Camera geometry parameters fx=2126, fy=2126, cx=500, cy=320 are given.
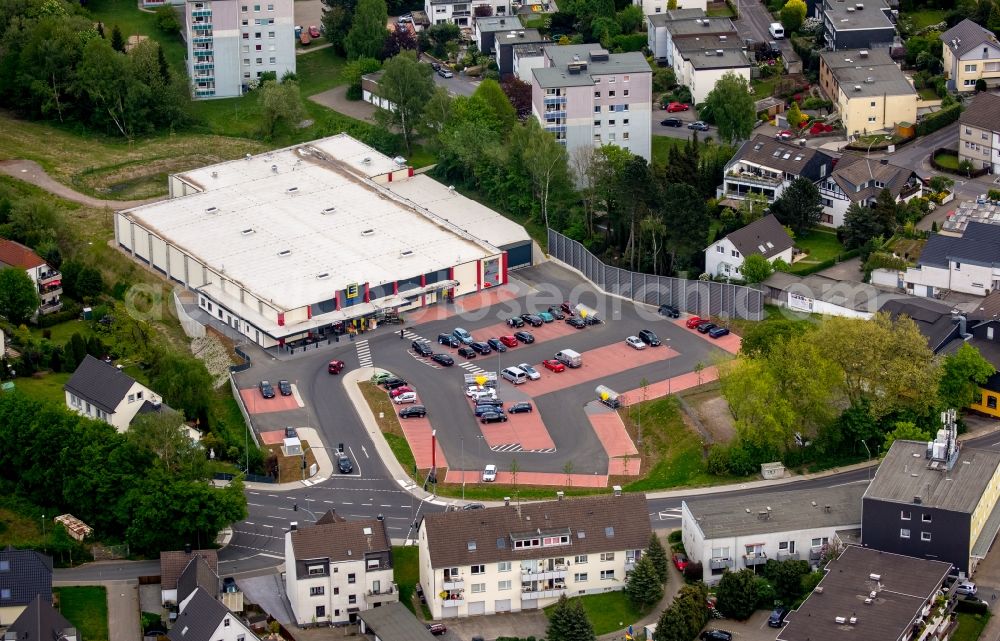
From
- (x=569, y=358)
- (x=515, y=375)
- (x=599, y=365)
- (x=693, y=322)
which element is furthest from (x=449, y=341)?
(x=693, y=322)

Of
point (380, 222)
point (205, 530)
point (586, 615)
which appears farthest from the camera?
point (380, 222)

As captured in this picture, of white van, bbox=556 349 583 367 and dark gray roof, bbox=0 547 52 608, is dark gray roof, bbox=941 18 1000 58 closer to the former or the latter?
white van, bbox=556 349 583 367

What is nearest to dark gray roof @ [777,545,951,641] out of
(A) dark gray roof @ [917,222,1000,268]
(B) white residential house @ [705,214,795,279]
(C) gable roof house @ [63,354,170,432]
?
(A) dark gray roof @ [917,222,1000,268]

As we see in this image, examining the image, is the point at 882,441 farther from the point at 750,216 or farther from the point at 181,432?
the point at 181,432

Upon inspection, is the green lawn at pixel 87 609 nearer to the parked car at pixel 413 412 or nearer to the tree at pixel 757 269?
the parked car at pixel 413 412

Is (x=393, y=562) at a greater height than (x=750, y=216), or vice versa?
(x=750, y=216)

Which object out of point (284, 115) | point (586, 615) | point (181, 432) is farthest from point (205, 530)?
point (284, 115)

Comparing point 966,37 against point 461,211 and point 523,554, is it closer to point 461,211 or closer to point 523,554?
point 461,211

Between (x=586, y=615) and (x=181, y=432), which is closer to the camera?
(x=586, y=615)
